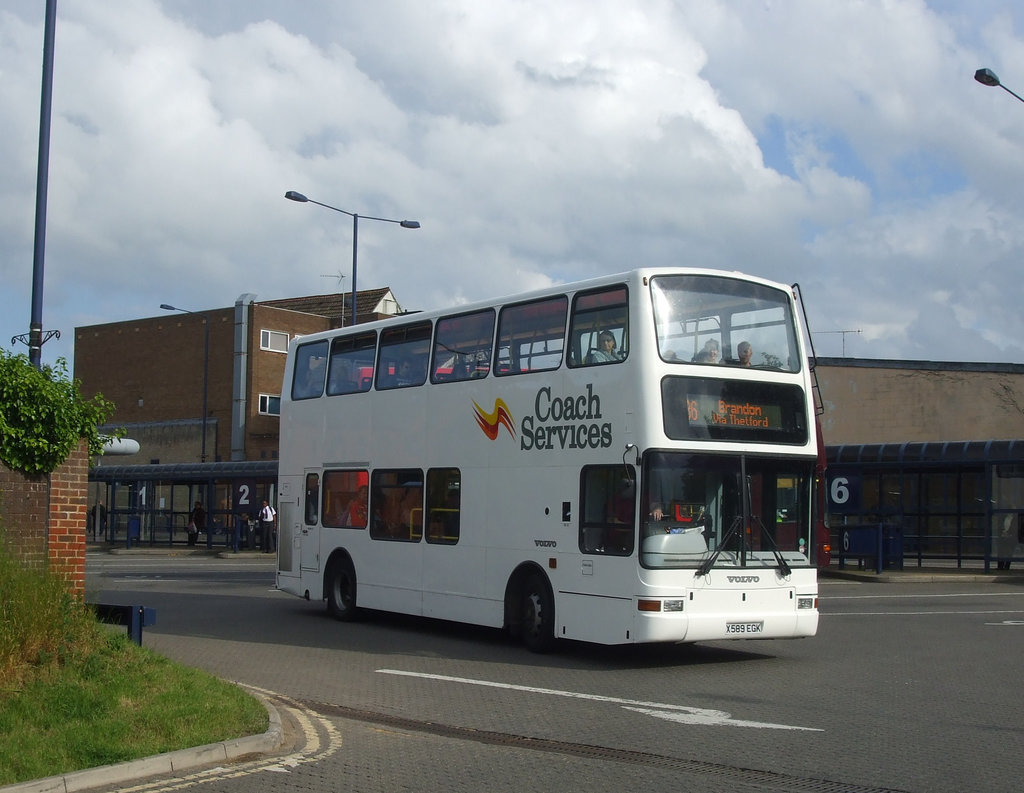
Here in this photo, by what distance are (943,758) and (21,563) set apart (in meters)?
Result: 7.35

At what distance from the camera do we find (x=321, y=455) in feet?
60.6

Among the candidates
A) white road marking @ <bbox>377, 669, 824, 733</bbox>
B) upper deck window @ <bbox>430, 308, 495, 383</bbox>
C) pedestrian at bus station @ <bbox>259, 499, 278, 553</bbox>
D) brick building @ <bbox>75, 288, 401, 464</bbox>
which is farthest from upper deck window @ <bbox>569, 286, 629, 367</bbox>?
brick building @ <bbox>75, 288, 401, 464</bbox>

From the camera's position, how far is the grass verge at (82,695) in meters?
7.80

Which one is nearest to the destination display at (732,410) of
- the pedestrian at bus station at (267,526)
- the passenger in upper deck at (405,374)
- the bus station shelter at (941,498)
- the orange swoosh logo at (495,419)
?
the orange swoosh logo at (495,419)

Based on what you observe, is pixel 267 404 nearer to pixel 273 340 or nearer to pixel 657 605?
pixel 273 340

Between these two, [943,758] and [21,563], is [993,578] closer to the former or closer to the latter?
[943,758]

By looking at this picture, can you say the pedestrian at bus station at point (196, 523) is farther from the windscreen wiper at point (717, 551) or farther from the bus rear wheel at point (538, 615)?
the windscreen wiper at point (717, 551)

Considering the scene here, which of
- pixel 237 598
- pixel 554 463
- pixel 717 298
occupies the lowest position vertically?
pixel 237 598

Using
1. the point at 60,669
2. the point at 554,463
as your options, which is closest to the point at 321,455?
the point at 554,463

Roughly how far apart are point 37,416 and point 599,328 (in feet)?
19.5

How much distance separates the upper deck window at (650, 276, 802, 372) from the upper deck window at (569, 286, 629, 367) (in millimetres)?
414

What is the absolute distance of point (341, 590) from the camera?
1802 centimetres

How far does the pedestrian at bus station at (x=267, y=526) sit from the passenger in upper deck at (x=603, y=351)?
27526mm

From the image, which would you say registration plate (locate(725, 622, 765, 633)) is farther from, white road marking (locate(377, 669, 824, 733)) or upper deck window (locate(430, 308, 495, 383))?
upper deck window (locate(430, 308, 495, 383))
